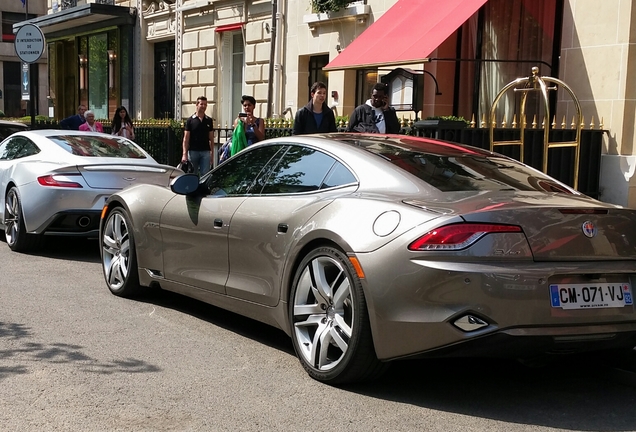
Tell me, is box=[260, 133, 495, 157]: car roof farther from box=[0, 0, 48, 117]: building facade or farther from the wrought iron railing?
box=[0, 0, 48, 117]: building facade

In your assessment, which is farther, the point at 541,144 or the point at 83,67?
the point at 83,67

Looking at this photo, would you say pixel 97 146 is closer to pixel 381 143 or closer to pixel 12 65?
pixel 381 143

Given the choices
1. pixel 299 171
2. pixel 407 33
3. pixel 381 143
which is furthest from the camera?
pixel 407 33

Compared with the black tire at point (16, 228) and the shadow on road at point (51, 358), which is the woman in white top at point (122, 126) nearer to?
the black tire at point (16, 228)

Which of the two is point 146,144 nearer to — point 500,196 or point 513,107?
point 513,107

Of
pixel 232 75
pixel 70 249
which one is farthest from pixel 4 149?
pixel 232 75

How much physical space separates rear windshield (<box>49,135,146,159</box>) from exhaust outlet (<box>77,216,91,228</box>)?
0.95 metres

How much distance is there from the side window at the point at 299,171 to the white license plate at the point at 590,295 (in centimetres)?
164

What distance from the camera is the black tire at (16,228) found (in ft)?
31.0

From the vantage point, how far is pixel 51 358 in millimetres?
5137

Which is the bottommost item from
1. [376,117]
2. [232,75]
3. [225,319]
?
[225,319]

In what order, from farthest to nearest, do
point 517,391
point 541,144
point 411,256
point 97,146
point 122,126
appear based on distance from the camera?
point 122,126 → point 541,144 → point 97,146 → point 517,391 → point 411,256

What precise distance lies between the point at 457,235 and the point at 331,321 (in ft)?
3.01

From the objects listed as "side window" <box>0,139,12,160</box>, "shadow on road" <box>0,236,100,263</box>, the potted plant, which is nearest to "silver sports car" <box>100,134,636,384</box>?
"shadow on road" <box>0,236,100,263</box>
